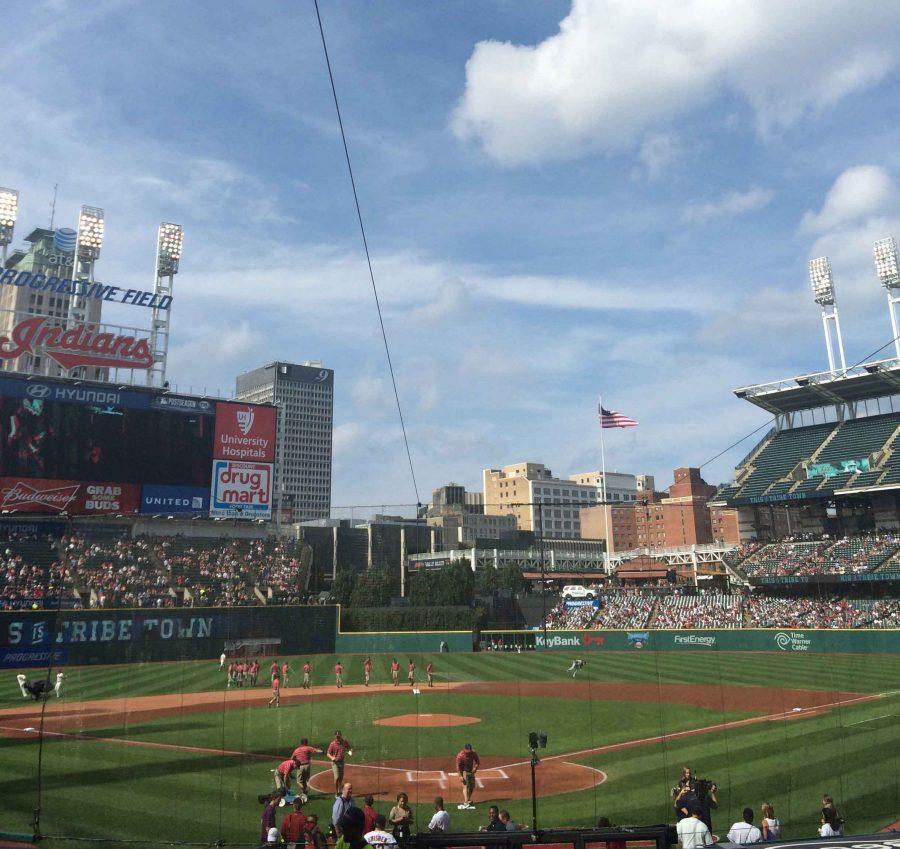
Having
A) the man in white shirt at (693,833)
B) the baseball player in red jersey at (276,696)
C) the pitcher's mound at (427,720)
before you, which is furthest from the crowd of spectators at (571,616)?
the man in white shirt at (693,833)

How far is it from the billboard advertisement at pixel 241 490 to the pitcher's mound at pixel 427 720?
26066 millimetres

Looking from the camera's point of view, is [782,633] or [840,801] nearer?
[840,801]

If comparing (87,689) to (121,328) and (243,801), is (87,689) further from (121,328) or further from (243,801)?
(121,328)

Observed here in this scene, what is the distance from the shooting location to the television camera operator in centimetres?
1012

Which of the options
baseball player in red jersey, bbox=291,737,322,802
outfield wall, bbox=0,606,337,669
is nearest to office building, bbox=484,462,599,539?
outfield wall, bbox=0,606,337,669

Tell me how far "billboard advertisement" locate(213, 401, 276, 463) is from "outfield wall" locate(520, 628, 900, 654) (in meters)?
18.0

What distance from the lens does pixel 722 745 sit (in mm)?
19078

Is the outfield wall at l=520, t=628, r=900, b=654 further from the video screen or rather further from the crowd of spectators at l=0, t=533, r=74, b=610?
the crowd of spectators at l=0, t=533, r=74, b=610

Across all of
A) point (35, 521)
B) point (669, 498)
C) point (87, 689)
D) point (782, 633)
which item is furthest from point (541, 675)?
point (669, 498)

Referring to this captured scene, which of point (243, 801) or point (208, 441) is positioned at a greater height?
point (208, 441)

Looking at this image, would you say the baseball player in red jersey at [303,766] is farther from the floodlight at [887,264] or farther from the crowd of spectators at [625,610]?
the floodlight at [887,264]

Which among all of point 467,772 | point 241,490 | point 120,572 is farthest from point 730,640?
point 120,572

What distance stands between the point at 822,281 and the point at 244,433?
4874 cm

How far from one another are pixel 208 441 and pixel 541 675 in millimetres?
24942
